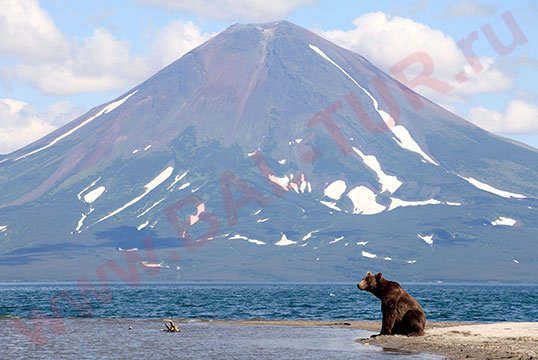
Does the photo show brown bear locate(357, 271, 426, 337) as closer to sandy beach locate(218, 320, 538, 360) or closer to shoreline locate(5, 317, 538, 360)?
shoreline locate(5, 317, 538, 360)

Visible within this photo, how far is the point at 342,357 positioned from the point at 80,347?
1129cm

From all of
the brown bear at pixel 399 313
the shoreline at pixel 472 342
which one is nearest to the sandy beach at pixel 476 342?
the shoreline at pixel 472 342

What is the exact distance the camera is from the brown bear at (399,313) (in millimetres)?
47219

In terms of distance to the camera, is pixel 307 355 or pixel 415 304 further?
pixel 415 304

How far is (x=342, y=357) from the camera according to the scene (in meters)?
39.5

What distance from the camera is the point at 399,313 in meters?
47.6

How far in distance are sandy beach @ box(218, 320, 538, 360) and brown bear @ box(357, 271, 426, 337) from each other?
0.68 meters

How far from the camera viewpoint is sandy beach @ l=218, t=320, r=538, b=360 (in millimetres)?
39500

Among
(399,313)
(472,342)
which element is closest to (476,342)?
(472,342)

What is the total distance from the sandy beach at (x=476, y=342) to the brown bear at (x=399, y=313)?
685 millimetres

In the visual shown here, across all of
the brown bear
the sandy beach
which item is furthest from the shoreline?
the brown bear

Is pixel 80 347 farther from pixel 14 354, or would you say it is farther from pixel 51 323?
pixel 51 323

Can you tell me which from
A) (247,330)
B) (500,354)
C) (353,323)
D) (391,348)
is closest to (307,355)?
(391,348)

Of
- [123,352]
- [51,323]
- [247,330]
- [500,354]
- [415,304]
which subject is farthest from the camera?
[51,323]
